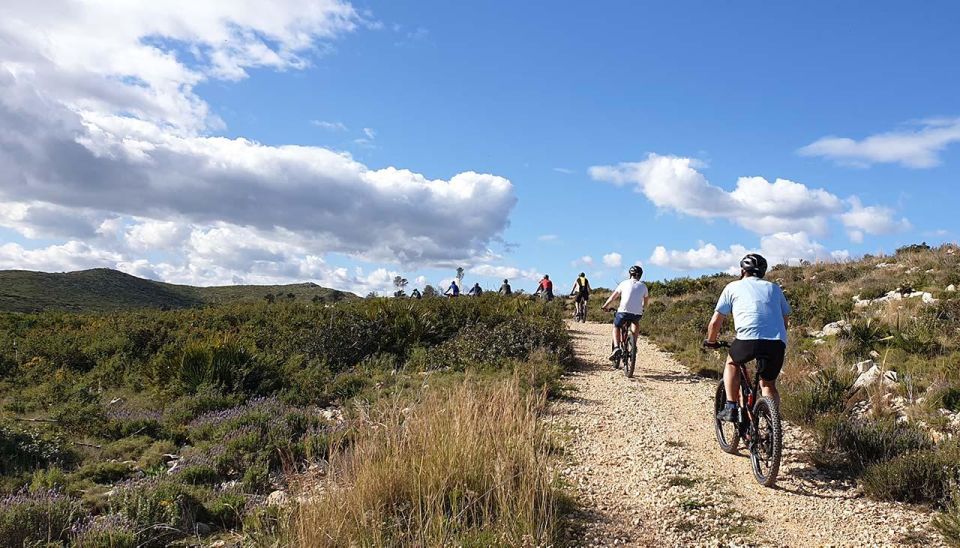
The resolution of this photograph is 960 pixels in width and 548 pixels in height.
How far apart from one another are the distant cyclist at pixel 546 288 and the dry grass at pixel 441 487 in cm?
2394

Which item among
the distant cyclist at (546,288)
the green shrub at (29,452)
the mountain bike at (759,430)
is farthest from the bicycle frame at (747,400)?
the distant cyclist at (546,288)

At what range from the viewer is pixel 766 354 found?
6.09 m

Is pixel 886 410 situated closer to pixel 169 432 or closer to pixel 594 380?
pixel 594 380

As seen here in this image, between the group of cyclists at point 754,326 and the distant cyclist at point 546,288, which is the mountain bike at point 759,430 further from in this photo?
the distant cyclist at point 546,288

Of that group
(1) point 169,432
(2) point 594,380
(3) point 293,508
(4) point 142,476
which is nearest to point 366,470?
(3) point 293,508

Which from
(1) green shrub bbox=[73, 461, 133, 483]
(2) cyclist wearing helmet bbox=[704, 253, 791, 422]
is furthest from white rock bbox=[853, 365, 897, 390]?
(1) green shrub bbox=[73, 461, 133, 483]

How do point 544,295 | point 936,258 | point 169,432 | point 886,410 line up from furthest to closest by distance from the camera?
point 544,295 < point 936,258 < point 169,432 < point 886,410

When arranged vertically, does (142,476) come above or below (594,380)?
below

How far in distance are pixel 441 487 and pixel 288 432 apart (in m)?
4.54

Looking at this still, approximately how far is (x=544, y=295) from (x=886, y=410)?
2165 cm

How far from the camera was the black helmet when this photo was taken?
658 cm

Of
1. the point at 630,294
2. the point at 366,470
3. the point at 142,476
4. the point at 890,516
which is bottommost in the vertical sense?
the point at 142,476

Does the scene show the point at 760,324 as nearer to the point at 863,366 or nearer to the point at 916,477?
the point at 916,477

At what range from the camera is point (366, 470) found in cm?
483
